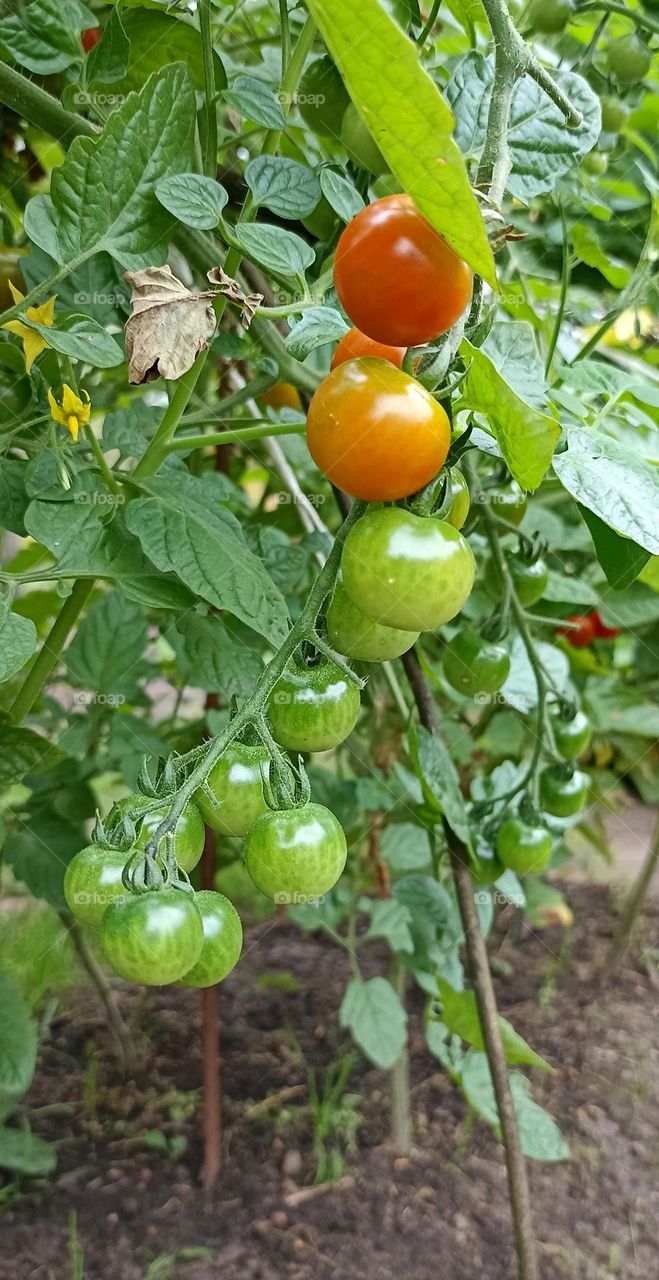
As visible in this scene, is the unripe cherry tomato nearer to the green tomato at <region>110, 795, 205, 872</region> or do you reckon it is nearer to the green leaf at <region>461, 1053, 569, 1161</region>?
the green leaf at <region>461, 1053, 569, 1161</region>

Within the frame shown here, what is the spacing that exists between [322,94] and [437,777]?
577 millimetres

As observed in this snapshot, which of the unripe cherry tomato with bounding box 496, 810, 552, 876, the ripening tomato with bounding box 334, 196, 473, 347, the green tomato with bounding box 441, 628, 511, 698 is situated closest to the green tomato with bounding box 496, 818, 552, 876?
the unripe cherry tomato with bounding box 496, 810, 552, 876

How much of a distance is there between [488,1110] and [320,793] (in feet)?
1.43

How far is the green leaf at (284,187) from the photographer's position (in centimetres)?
61

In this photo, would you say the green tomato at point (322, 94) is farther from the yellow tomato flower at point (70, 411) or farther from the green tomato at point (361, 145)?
the yellow tomato flower at point (70, 411)

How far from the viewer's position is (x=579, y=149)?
2.10 ft

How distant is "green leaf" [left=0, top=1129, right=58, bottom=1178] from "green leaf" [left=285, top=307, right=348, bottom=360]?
3.90 ft

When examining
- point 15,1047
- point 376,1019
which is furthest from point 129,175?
point 376,1019

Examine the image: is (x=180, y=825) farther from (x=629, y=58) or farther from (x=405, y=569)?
(x=629, y=58)

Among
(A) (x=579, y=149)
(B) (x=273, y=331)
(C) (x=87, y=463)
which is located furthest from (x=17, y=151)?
(A) (x=579, y=149)

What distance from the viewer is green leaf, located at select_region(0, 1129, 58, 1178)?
124 centimetres


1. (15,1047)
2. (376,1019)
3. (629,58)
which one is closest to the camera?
(629,58)

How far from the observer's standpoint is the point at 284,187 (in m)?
0.61

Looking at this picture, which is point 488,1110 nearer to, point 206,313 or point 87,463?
point 87,463
